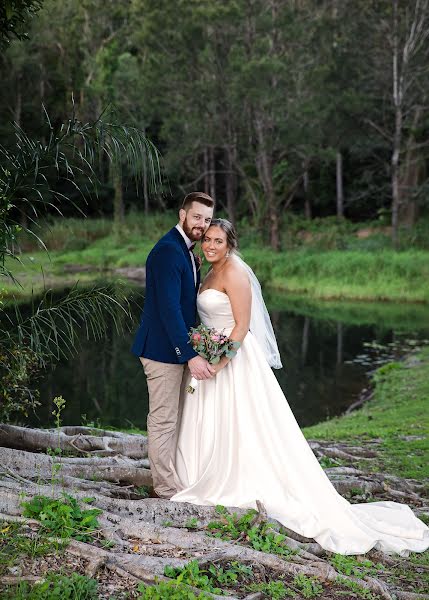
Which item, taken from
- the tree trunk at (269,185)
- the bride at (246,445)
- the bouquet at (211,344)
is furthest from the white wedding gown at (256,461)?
the tree trunk at (269,185)

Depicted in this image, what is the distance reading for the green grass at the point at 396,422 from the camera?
351 inches

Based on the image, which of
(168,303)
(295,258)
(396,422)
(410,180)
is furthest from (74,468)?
(410,180)

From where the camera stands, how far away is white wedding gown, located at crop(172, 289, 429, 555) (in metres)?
5.89

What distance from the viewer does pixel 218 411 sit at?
20.3 feet

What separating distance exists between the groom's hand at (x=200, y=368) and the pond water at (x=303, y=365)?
4352 millimetres

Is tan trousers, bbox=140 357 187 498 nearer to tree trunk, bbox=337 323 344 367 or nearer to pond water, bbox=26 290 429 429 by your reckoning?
pond water, bbox=26 290 429 429

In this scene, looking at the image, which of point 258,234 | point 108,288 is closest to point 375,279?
point 258,234

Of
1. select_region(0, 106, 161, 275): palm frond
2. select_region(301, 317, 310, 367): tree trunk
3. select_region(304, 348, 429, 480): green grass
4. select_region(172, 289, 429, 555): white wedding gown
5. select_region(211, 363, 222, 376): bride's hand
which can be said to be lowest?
select_region(301, 317, 310, 367): tree trunk

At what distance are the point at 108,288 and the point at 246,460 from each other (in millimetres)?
1828

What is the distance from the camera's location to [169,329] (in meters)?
5.81

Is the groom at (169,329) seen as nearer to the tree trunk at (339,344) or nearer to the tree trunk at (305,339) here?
the tree trunk at (305,339)

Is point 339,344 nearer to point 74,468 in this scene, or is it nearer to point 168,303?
point 74,468

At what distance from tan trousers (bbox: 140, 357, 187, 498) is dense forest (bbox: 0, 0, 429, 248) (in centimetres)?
2565

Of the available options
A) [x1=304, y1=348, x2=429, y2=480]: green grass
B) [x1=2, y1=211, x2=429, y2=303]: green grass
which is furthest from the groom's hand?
[x1=2, y1=211, x2=429, y2=303]: green grass
